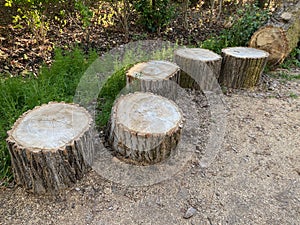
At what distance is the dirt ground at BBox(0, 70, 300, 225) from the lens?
2.19m

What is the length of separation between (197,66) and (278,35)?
1479 mm

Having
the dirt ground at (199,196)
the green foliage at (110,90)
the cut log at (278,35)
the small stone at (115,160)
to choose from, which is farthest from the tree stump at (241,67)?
the small stone at (115,160)

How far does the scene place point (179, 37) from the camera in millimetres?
5637

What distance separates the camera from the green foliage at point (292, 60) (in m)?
4.67

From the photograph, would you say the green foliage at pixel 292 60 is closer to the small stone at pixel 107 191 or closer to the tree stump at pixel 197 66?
the tree stump at pixel 197 66

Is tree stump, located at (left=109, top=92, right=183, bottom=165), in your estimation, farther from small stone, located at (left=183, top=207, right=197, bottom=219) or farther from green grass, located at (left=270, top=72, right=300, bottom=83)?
green grass, located at (left=270, top=72, right=300, bottom=83)

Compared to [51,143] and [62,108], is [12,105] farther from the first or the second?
[51,143]

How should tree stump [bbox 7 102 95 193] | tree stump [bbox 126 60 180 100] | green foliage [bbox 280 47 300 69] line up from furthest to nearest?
1. green foliage [bbox 280 47 300 69]
2. tree stump [bbox 126 60 180 100]
3. tree stump [bbox 7 102 95 193]

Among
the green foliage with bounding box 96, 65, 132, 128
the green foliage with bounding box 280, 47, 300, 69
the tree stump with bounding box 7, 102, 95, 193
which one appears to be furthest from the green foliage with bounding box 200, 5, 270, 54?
the tree stump with bounding box 7, 102, 95, 193

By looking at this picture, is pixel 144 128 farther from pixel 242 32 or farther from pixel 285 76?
pixel 242 32

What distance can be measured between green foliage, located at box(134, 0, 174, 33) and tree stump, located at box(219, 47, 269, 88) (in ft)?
6.25

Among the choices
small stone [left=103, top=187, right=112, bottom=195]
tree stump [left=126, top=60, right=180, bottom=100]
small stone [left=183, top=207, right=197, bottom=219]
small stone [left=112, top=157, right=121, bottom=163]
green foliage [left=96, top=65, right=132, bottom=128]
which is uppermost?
tree stump [left=126, top=60, right=180, bottom=100]

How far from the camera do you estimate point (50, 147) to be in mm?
2031

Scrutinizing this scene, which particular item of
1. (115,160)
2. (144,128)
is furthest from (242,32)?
(115,160)
